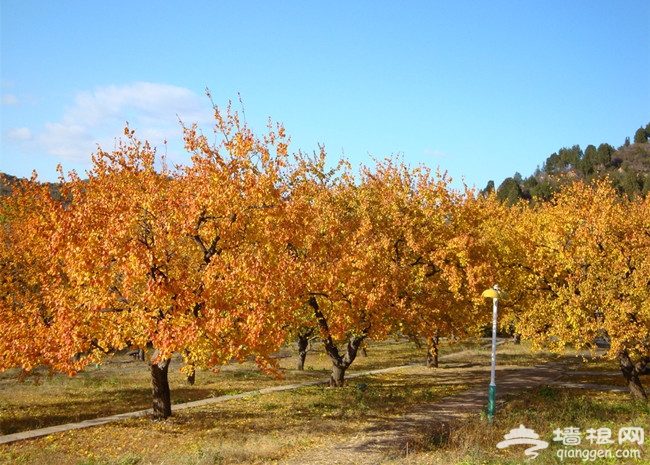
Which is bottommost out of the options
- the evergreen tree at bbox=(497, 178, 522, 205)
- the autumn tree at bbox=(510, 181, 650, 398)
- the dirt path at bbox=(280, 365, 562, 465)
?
the dirt path at bbox=(280, 365, 562, 465)

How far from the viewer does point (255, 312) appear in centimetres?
1479

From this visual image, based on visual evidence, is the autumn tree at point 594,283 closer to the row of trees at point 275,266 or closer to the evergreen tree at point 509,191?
the row of trees at point 275,266

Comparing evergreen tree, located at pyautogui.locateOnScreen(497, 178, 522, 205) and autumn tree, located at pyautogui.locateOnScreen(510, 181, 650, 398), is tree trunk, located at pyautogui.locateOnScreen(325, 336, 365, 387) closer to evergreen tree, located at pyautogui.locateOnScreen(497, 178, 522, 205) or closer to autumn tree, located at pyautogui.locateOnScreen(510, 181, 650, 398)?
autumn tree, located at pyautogui.locateOnScreen(510, 181, 650, 398)

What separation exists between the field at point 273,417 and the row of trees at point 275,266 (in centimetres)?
245

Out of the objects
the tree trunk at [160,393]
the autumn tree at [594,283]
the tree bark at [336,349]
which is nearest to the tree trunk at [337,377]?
the tree bark at [336,349]

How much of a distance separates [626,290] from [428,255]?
28.9 ft

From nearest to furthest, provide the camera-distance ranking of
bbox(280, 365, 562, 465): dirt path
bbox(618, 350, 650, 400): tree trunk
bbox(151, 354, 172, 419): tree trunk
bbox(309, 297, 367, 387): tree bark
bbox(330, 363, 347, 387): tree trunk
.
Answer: bbox(280, 365, 562, 465): dirt path, bbox(151, 354, 172, 419): tree trunk, bbox(618, 350, 650, 400): tree trunk, bbox(309, 297, 367, 387): tree bark, bbox(330, 363, 347, 387): tree trunk

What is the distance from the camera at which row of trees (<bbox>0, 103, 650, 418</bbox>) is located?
1526 centimetres

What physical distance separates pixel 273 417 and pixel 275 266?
23.7ft

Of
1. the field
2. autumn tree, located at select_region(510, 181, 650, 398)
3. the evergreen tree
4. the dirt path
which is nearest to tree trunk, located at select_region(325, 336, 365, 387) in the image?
the field

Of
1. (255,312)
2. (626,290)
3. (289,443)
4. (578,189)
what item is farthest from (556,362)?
(255,312)

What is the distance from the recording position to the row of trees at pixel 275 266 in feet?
50.1

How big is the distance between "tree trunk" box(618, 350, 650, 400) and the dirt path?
5.13m

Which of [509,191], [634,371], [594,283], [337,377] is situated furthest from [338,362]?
[509,191]
